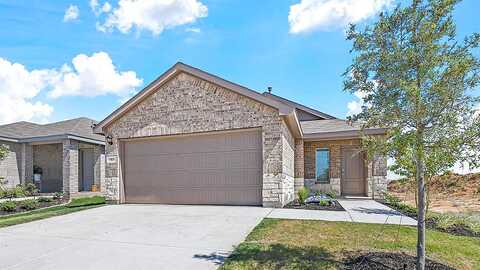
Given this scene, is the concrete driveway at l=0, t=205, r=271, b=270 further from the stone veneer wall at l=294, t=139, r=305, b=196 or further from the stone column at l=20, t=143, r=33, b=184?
the stone column at l=20, t=143, r=33, b=184

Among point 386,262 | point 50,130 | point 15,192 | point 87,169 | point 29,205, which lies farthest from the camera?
point 87,169

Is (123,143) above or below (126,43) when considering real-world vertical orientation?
below

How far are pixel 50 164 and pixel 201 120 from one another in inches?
527

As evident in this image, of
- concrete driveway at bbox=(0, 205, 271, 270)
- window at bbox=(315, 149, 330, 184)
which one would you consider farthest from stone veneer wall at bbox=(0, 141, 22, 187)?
window at bbox=(315, 149, 330, 184)

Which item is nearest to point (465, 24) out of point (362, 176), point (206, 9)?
point (206, 9)

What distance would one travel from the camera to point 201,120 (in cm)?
1048

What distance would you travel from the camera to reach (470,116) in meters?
3.44

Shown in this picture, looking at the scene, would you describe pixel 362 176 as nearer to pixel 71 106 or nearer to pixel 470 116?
pixel 470 116

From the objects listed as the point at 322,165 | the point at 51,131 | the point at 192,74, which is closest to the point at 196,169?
the point at 192,74

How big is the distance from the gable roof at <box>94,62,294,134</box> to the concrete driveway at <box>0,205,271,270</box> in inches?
137

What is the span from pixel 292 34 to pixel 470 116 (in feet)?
27.8

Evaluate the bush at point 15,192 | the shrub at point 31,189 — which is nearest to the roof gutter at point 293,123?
the bush at point 15,192

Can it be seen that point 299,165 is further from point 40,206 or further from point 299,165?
point 40,206

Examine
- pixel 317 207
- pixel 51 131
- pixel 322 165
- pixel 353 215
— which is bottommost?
pixel 317 207
